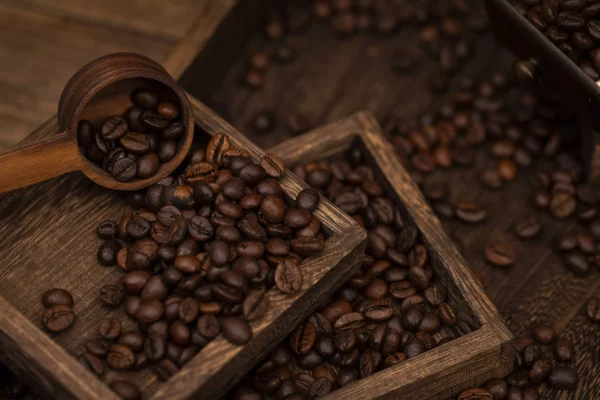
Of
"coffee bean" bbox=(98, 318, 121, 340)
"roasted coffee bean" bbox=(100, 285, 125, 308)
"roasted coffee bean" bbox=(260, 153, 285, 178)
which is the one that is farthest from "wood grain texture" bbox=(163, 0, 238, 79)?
"coffee bean" bbox=(98, 318, 121, 340)

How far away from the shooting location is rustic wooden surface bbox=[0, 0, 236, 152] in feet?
9.64

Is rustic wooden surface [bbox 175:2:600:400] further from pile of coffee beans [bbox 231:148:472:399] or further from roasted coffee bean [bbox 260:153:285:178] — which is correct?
roasted coffee bean [bbox 260:153:285:178]

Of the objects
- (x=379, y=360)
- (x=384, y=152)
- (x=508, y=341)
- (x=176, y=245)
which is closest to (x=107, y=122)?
(x=176, y=245)

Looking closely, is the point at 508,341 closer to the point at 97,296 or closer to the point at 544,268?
the point at 544,268

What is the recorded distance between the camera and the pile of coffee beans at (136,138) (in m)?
2.18

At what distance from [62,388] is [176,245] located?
476 mm

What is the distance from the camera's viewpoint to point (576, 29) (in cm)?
228

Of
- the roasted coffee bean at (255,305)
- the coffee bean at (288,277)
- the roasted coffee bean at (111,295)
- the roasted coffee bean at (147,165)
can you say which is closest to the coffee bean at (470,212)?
the coffee bean at (288,277)

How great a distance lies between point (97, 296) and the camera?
2.11m

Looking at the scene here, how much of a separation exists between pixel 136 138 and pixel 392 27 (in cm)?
131

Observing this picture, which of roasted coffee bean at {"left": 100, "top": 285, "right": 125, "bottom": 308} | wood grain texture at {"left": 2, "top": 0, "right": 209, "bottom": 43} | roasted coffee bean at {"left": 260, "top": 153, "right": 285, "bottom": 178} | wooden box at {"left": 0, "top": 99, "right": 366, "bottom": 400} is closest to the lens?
wooden box at {"left": 0, "top": 99, "right": 366, "bottom": 400}

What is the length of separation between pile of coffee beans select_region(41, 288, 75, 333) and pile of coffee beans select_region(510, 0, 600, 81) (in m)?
1.63

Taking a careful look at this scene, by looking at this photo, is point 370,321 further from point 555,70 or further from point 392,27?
point 392,27

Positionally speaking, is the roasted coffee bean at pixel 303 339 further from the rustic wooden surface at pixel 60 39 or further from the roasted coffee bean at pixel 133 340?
the rustic wooden surface at pixel 60 39
